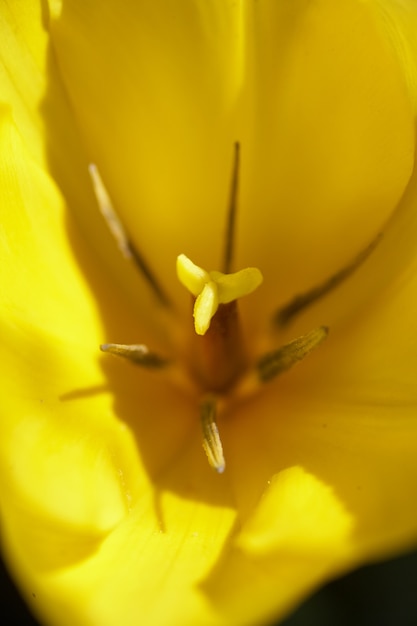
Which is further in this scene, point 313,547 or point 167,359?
point 167,359

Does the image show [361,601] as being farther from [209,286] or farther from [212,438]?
[209,286]

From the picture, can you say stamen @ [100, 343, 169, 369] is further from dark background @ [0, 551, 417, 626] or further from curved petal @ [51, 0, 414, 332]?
dark background @ [0, 551, 417, 626]

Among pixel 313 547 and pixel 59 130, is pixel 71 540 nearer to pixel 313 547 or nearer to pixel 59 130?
pixel 313 547

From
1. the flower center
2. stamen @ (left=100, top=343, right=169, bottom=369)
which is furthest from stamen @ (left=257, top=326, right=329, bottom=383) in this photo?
stamen @ (left=100, top=343, right=169, bottom=369)

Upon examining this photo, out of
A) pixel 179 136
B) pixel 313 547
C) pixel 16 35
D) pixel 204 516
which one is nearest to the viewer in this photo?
pixel 313 547

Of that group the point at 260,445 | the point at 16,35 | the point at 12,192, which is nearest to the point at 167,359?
the point at 260,445

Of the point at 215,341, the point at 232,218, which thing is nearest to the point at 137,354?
the point at 215,341
